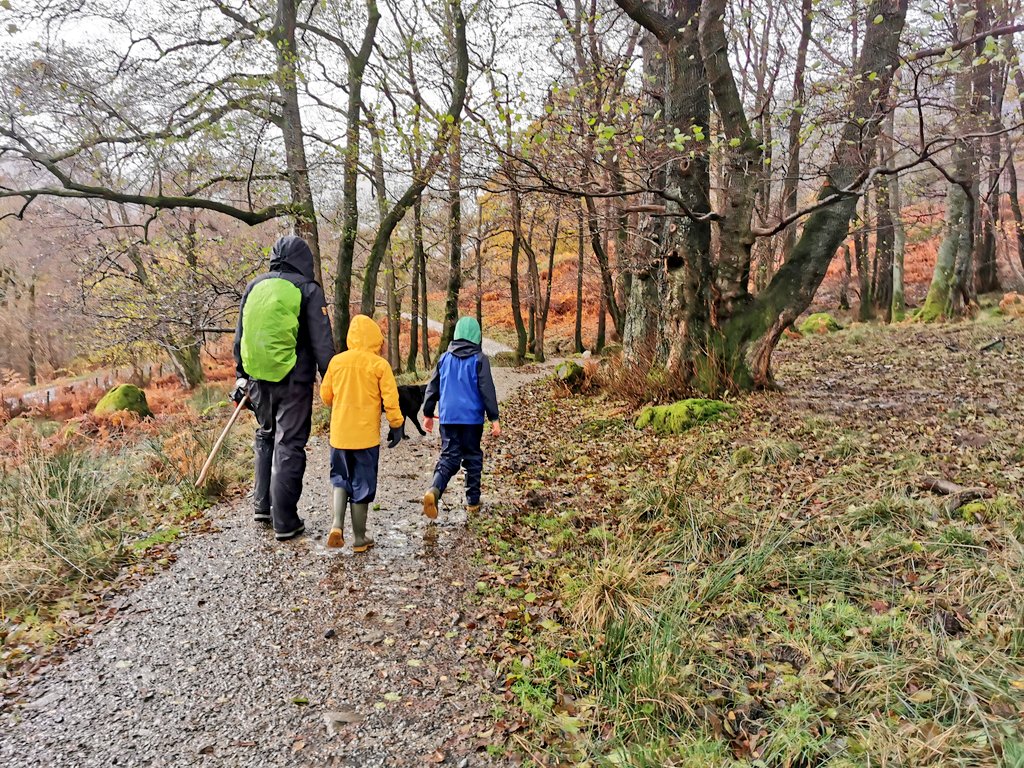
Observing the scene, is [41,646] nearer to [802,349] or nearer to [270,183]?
[270,183]

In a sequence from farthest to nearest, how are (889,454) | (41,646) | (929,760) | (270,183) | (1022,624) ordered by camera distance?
(270,183) < (889,454) < (41,646) < (1022,624) < (929,760)

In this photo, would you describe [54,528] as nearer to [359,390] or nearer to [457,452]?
[359,390]

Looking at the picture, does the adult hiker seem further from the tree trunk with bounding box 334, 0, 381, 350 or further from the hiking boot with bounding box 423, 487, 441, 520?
the tree trunk with bounding box 334, 0, 381, 350

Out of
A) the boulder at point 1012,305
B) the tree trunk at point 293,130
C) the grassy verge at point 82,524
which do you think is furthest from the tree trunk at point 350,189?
the boulder at point 1012,305

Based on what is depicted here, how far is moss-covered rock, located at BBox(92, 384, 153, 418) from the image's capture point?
15727 millimetres

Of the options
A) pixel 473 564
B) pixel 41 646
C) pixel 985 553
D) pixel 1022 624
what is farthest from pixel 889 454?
pixel 41 646

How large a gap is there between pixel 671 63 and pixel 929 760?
8.07 m

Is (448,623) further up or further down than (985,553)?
further down

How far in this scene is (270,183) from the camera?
10.2 metres

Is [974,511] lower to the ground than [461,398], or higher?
lower


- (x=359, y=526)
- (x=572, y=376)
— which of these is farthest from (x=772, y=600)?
(x=572, y=376)

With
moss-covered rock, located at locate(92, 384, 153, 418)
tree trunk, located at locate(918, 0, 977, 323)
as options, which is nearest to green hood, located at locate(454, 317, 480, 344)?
moss-covered rock, located at locate(92, 384, 153, 418)

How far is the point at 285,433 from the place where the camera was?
4.61 metres

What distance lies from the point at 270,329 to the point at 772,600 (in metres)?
4.11
